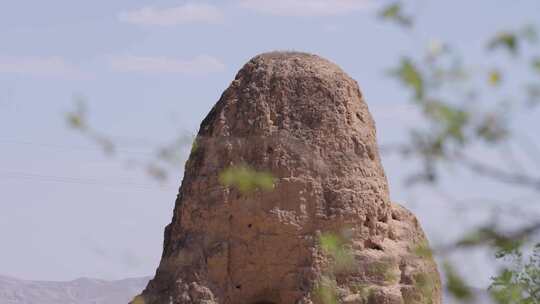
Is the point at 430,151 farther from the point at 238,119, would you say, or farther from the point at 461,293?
the point at 238,119

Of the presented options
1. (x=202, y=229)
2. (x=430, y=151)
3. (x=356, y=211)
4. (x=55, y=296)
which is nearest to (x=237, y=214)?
(x=202, y=229)

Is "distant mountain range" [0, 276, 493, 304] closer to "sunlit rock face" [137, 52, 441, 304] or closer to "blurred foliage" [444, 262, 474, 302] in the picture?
"sunlit rock face" [137, 52, 441, 304]

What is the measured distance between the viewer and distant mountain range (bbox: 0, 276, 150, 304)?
4643 inches

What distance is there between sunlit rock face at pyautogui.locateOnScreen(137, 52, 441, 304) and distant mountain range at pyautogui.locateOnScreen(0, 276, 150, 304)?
3712 inches

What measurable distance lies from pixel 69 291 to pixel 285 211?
111 m

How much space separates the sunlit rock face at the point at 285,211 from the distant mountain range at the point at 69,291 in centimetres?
9429

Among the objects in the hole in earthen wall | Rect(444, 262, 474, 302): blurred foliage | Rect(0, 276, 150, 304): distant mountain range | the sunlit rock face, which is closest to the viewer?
Rect(444, 262, 474, 302): blurred foliage

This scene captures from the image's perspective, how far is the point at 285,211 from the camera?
18531 mm

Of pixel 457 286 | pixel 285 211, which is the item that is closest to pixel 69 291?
pixel 285 211

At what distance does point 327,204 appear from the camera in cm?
1861

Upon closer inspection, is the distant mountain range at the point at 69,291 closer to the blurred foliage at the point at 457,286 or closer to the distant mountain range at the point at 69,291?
the distant mountain range at the point at 69,291

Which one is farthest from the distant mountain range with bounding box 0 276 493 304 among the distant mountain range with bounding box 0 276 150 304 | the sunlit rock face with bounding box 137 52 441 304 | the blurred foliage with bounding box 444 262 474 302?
the blurred foliage with bounding box 444 262 474 302

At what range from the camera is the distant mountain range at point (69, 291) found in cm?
11794

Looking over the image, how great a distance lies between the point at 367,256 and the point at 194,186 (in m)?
2.81
